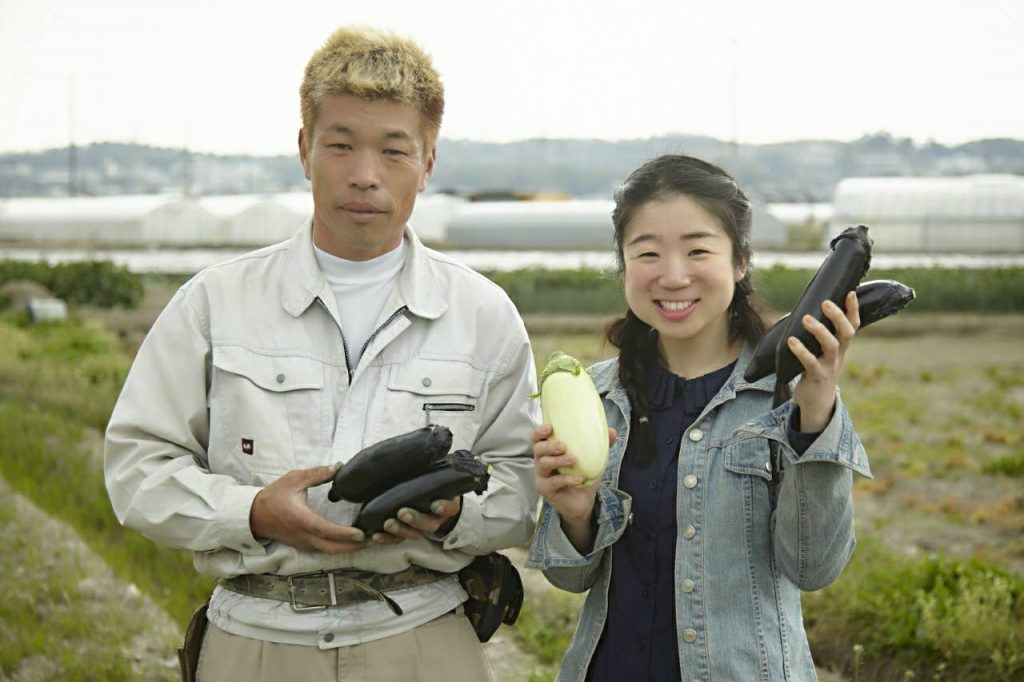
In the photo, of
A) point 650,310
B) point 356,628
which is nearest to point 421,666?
point 356,628

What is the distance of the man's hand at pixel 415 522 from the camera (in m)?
2.81

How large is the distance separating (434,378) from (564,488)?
46 cm

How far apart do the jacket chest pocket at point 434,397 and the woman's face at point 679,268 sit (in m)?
0.51

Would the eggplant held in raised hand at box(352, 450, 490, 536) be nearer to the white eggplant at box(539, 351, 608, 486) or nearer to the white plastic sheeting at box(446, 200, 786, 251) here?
the white eggplant at box(539, 351, 608, 486)

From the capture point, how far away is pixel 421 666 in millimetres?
2969

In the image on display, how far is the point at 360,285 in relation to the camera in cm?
316

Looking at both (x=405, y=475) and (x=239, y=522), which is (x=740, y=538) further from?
(x=239, y=522)

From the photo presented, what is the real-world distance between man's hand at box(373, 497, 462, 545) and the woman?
0.80 feet

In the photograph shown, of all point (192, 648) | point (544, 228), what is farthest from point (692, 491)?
point (544, 228)

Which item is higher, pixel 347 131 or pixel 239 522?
pixel 347 131

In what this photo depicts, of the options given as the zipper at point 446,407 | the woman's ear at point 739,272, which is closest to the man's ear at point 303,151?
the zipper at point 446,407

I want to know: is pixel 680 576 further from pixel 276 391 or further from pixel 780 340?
pixel 276 391

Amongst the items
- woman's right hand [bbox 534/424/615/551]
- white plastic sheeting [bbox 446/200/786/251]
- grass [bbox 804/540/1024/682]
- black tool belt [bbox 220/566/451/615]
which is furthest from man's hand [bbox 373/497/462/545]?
white plastic sheeting [bbox 446/200/786/251]

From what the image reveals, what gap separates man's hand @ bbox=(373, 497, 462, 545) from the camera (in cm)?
281
